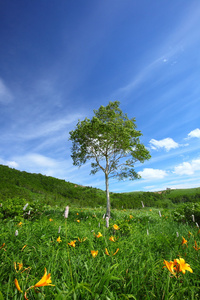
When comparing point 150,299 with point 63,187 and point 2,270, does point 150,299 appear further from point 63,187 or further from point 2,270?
point 63,187

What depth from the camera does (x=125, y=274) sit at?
7.35 ft

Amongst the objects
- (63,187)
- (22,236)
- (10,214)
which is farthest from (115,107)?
(63,187)

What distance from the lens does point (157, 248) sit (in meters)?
3.40

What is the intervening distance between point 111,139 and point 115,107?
4.50 m

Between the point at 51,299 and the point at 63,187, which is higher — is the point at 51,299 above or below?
below

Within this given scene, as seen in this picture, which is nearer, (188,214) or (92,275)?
(92,275)

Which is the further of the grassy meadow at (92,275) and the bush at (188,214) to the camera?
the bush at (188,214)

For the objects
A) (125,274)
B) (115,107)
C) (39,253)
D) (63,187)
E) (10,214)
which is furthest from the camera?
(63,187)

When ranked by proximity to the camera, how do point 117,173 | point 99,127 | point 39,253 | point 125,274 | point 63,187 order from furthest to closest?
point 63,187, point 117,173, point 99,127, point 39,253, point 125,274

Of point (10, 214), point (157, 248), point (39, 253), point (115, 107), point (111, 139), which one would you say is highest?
point (115, 107)

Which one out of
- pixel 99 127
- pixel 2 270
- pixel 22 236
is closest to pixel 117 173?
pixel 99 127

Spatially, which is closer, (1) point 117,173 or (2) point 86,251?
(2) point 86,251

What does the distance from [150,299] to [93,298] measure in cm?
74

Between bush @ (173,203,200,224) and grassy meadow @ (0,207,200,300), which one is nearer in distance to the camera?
grassy meadow @ (0,207,200,300)
